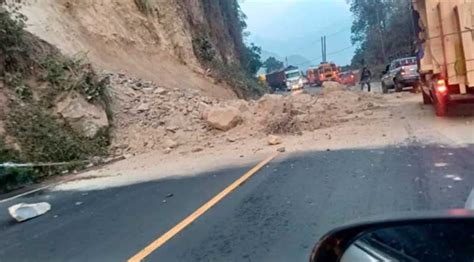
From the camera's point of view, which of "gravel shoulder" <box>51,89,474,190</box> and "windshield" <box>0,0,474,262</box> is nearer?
"windshield" <box>0,0,474,262</box>

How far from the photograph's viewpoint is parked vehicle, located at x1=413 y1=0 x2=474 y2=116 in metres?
13.2

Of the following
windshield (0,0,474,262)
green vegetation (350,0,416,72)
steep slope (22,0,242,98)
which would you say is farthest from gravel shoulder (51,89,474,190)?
green vegetation (350,0,416,72)

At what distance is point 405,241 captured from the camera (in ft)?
6.22

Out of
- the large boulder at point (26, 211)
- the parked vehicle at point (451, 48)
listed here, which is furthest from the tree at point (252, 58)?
the large boulder at point (26, 211)

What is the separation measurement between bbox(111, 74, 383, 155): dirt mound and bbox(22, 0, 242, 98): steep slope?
2.34m

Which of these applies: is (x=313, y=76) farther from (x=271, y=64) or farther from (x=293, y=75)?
(x=271, y=64)

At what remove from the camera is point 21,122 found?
43.7 ft

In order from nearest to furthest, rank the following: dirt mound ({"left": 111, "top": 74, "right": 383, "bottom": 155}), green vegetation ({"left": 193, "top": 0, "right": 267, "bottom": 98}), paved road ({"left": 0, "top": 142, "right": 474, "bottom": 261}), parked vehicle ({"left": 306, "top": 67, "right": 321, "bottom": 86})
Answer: paved road ({"left": 0, "top": 142, "right": 474, "bottom": 261})
dirt mound ({"left": 111, "top": 74, "right": 383, "bottom": 155})
green vegetation ({"left": 193, "top": 0, "right": 267, "bottom": 98})
parked vehicle ({"left": 306, "top": 67, "right": 321, "bottom": 86})

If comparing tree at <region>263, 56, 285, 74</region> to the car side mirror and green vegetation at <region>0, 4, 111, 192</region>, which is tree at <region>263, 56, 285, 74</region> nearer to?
green vegetation at <region>0, 4, 111, 192</region>

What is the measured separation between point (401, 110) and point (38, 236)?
15.0 meters

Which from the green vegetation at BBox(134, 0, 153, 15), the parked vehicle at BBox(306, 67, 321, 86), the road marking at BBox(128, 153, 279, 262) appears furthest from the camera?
the parked vehicle at BBox(306, 67, 321, 86)

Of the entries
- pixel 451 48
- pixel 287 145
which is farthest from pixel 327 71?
pixel 287 145

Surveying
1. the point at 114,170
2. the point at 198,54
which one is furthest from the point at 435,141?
the point at 198,54

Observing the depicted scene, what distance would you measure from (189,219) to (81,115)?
943 cm
